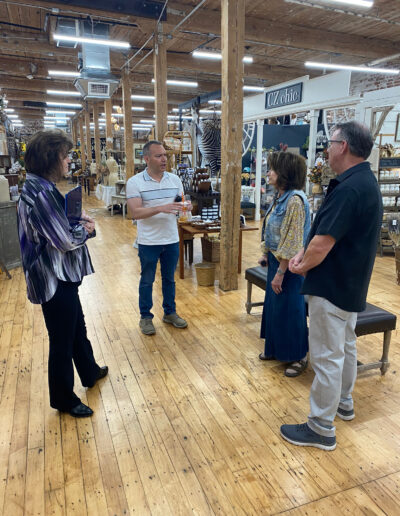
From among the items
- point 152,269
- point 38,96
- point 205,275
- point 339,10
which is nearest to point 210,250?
point 205,275

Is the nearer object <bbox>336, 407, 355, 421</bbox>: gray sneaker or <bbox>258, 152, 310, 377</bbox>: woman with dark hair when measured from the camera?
<bbox>336, 407, 355, 421</bbox>: gray sneaker

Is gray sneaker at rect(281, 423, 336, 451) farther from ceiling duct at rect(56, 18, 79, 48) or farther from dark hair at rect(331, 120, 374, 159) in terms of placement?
ceiling duct at rect(56, 18, 79, 48)

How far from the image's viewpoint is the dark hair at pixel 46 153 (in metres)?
2.00

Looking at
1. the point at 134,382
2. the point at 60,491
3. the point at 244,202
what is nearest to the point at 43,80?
the point at 244,202

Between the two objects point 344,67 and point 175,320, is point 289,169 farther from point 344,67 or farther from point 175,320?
point 344,67

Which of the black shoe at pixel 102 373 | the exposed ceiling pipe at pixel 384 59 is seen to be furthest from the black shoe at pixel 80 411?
the exposed ceiling pipe at pixel 384 59

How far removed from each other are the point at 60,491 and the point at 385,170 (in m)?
6.95

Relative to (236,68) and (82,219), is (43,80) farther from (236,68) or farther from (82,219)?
(82,219)

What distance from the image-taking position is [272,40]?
7316mm

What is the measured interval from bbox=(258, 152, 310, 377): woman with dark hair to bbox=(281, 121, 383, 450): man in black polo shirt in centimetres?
50

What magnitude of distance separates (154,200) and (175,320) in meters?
1.15

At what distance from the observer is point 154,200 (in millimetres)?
3307

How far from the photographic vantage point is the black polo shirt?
5.87ft

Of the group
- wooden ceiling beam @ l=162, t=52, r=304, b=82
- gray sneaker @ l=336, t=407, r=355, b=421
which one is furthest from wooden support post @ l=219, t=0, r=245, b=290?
wooden ceiling beam @ l=162, t=52, r=304, b=82
